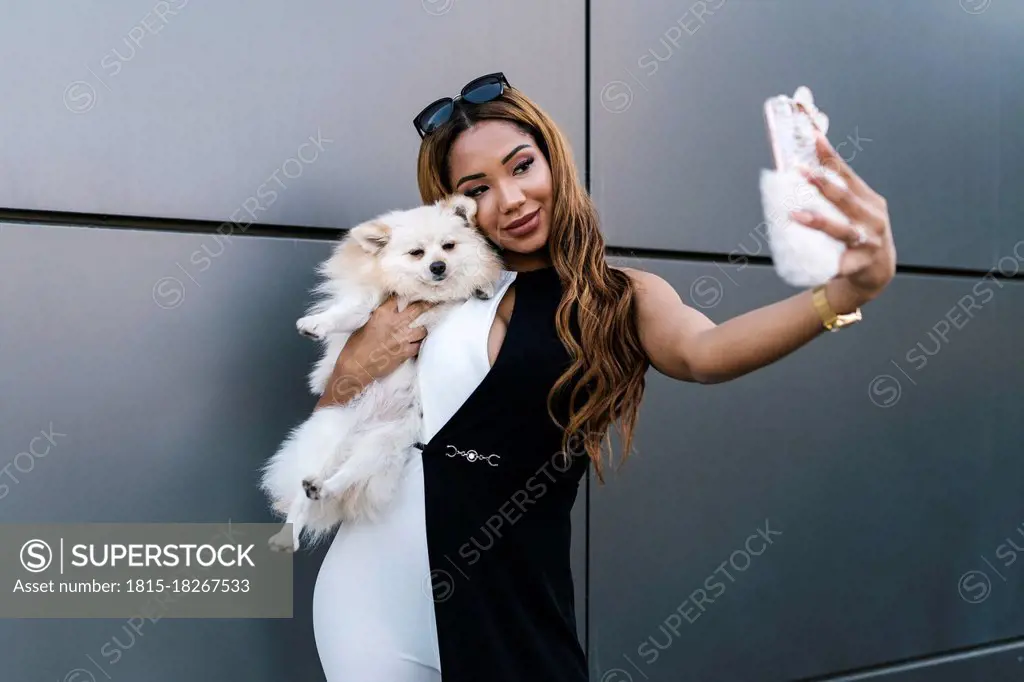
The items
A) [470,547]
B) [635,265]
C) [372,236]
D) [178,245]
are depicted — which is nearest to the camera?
[470,547]

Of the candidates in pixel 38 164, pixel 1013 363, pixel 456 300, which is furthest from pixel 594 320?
pixel 1013 363

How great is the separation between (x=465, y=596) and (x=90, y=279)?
1.64m

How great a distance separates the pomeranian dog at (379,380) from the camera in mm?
2348

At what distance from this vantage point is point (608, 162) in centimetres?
381

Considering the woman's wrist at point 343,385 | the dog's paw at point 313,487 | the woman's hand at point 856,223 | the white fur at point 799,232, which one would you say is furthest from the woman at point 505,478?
the woman's hand at point 856,223

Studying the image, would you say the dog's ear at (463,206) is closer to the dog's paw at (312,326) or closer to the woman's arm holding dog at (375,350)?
the woman's arm holding dog at (375,350)

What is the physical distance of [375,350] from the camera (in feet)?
8.16

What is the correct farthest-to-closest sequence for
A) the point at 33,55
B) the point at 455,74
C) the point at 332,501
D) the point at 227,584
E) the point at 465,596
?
the point at 455,74
the point at 227,584
the point at 33,55
the point at 332,501
the point at 465,596

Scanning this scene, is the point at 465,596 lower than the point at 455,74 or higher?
lower

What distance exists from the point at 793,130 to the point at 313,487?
4.77 feet

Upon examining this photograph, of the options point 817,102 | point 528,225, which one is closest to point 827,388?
point 817,102

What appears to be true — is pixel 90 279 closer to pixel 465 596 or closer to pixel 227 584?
pixel 227 584

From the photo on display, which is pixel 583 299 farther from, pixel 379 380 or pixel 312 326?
pixel 312 326

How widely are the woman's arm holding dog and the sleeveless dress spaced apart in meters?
0.20
